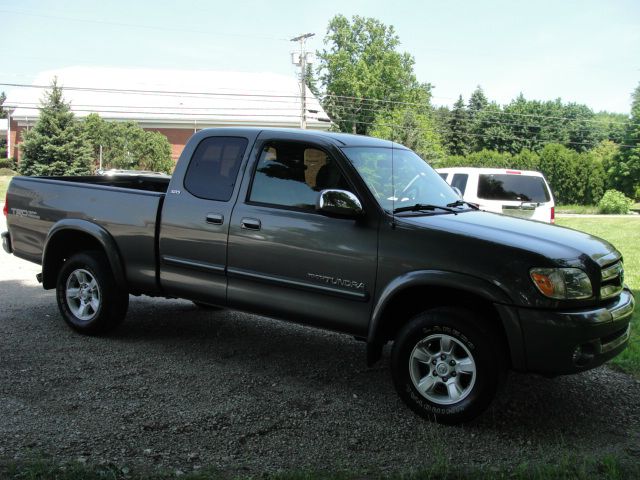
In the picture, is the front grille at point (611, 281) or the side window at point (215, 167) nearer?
the front grille at point (611, 281)

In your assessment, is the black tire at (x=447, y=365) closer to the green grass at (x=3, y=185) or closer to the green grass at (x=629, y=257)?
the green grass at (x=629, y=257)

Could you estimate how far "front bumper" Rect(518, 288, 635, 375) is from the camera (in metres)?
3.88

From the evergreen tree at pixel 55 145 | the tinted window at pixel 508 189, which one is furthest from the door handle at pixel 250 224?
the evergreen tree at pixel 55 145

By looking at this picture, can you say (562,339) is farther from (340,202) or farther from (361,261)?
(340,202)

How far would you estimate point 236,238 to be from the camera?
5.09 metres

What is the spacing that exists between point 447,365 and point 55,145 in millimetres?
Result: 37781

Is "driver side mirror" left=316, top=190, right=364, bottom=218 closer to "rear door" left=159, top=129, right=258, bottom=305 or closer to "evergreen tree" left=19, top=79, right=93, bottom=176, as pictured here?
"rear door" left=159, top=129, right=258, bottom=305

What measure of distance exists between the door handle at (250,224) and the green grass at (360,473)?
203cm

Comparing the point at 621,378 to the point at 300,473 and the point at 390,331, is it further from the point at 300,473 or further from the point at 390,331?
the point at 300,473

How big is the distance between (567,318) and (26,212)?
212 inches

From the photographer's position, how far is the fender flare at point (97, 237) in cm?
589

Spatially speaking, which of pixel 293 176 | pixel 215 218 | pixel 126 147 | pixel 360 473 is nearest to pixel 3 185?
pixel 126 147

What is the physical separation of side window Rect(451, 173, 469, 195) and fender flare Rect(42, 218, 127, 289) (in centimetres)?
846

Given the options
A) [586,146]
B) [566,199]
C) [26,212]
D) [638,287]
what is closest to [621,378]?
[638,287]
